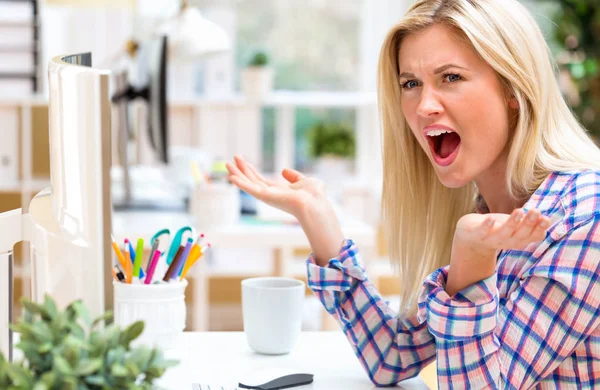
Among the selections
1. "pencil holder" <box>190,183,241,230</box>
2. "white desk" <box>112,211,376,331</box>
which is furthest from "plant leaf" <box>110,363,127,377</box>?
"pencil holder" <box>190,183,241,230</box>

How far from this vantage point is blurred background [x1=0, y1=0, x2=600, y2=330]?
336 centimetres

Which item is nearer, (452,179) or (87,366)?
(87,366)

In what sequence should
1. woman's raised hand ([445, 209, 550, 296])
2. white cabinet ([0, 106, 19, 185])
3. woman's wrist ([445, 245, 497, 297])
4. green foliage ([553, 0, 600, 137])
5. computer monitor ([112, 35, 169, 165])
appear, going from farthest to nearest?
white cabinet ([0, 106, 19, 185]) < green foliage ([553, 0, 600, 137]) < computer monitor ([112, 35, 169, 165]) < woman's wrist ([445, 245, 497, 297]) < woman's raised hand ([445, 209, 550, 296])

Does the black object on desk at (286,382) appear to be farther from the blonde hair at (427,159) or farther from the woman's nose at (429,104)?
the woman's nose at (429,104)

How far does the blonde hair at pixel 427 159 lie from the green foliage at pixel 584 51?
88.0 inches

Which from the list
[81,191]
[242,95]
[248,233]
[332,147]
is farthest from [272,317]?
[242,95]

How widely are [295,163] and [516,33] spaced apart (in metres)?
3.24

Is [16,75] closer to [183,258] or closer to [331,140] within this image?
[331,140]

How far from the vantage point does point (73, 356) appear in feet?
1.85

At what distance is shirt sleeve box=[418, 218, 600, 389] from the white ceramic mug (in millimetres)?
278

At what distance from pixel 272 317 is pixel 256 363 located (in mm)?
71

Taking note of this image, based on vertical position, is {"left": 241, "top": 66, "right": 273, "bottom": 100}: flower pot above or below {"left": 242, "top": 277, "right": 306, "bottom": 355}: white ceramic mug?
above

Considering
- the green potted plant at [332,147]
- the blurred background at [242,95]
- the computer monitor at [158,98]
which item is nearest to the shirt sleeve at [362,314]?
the computer monitor at [158,98]

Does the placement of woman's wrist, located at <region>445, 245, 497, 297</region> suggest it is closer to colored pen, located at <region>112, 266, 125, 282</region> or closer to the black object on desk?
the black object on desk
